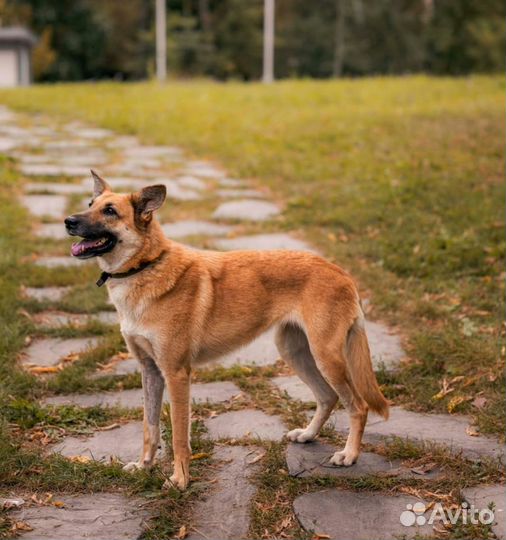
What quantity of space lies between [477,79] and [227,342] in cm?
1839

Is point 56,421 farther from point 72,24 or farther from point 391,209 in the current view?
point 72,24

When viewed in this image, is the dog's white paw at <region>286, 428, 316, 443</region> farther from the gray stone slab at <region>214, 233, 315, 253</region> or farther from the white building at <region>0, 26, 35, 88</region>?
the white building at <region>0, 26, 35, 88</region>

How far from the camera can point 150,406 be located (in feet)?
13.4

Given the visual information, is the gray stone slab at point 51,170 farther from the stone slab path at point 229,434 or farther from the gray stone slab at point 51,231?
the gray stone slab at point 51,231

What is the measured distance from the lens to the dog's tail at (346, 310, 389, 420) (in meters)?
4.09

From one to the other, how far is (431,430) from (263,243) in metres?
3.66

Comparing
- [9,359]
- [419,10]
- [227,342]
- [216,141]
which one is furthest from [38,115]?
[419,10]

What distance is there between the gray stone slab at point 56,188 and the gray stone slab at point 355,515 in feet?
21.7

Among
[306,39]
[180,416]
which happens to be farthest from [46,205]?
[306,39]

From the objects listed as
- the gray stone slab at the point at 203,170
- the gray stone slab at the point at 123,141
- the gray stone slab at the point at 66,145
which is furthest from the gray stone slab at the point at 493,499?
the gray stone slab at the point at 123,141

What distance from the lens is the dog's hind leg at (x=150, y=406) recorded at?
4.04m

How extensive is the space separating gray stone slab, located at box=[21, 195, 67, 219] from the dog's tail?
5.28 metres

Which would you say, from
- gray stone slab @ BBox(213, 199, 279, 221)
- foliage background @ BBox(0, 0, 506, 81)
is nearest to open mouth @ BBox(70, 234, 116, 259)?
gray stone slab @ BBox(213, 199, 279, 221)

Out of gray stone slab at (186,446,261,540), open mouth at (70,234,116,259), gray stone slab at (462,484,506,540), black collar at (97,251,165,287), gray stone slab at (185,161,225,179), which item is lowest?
gray stone slab at (186,446,261,540)
